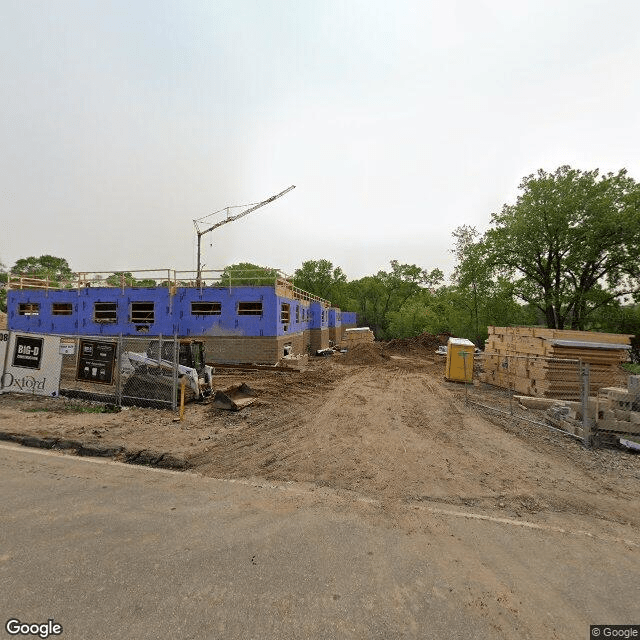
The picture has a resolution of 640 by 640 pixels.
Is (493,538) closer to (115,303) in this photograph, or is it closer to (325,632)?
(325,632)

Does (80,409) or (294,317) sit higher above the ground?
(294,317)

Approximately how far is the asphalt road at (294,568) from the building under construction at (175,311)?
16.8m

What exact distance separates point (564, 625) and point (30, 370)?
15.0 meters

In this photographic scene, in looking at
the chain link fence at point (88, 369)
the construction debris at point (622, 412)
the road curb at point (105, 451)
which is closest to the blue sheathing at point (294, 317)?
the chain link fence at point (88, 369)

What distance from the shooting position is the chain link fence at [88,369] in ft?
36.2

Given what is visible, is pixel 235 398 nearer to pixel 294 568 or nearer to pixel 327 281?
pixel 294 568

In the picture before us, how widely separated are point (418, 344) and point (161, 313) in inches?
1011

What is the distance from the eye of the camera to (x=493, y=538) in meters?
4.30

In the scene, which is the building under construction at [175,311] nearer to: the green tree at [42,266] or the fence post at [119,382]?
the fence post at [119,382]

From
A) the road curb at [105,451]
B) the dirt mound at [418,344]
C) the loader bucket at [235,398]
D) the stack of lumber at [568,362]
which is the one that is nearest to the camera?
the road curb at [105,451]

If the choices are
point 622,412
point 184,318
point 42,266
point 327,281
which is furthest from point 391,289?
point 42,266

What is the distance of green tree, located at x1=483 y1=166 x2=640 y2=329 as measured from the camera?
22.8 m

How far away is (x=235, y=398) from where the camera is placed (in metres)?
12.2

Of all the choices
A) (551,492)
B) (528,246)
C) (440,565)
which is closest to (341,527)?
(440,565)
